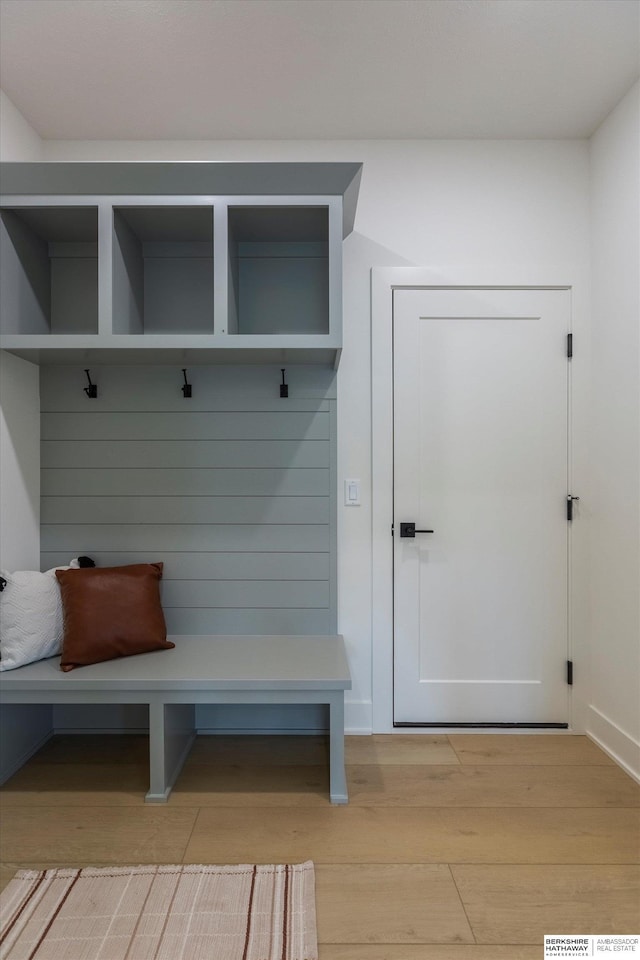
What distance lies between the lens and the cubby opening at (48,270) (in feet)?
7.57

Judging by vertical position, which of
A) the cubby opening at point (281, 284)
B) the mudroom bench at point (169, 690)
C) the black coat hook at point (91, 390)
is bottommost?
the mudroom bench at point (169, 690)

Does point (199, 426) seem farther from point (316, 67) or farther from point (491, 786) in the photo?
point (491, 786)

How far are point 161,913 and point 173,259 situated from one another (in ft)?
8.25

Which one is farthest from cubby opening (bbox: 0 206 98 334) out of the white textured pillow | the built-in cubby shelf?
the white textured pillow

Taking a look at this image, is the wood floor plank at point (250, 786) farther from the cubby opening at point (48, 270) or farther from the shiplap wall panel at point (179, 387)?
the cubby opening at point (48, 270)

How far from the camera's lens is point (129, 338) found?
2.22 m

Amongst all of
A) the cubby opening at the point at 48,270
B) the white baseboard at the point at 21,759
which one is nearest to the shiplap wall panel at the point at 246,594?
the white baseboard at the point at 21,759

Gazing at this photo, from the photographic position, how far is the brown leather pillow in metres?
2.29

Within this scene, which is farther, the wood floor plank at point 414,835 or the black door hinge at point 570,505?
the black door hinge at point 570,505

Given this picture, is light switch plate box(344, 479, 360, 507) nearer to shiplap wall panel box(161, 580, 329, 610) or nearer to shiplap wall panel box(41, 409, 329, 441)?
shiplap wall panel box(41, 409, 329, 441)

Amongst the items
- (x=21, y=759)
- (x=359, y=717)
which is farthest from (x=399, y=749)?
(x=21, y=759)

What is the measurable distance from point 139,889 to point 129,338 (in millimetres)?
1875

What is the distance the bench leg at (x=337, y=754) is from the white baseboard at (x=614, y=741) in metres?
1.21

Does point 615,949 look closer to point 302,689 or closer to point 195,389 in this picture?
point 302,689
